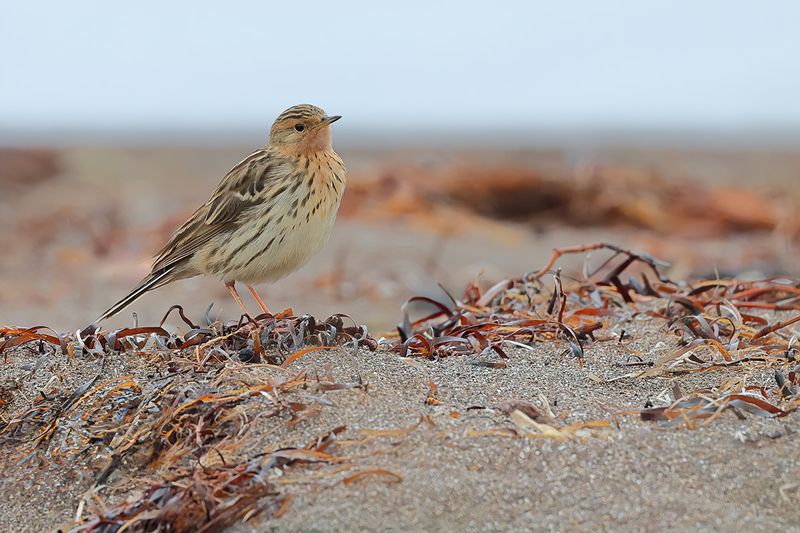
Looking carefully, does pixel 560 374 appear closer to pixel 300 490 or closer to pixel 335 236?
pixel 300 490

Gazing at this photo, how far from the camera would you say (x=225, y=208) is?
5.65 metres

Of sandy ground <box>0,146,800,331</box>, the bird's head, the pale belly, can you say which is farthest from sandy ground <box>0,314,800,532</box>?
the bird's head

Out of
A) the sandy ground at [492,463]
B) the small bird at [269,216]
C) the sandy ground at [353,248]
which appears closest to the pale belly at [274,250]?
the small bird at [269,216]

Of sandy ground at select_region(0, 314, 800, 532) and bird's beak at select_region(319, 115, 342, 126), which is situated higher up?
bird's beak at select_region(319, 115, 342, 126)

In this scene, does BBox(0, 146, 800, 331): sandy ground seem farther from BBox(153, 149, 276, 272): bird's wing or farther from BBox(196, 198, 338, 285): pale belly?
BBox(153, 149, 276, 272): bird's wing

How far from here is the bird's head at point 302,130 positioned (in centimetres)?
575

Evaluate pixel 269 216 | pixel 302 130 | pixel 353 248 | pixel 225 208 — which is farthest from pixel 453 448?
pixel 353 248

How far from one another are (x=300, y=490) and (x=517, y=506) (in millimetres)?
596

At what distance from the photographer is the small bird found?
5355 mm

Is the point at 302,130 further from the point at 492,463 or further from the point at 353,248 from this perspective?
the point at 353,248

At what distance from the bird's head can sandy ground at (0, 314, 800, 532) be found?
2156mm

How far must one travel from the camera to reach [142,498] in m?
2.98

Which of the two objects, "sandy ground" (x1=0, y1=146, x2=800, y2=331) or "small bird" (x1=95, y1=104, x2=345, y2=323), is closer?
"small bird" (x1=95, y1=104, x2=345, y2=323)

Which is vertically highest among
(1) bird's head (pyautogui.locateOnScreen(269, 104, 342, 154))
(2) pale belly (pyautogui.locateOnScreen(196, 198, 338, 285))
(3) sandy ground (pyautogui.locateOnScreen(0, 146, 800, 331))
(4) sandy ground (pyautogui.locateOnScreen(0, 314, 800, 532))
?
(1) bird's head (pyautogui.locateOnScreen(269, 104, 342, 154))
